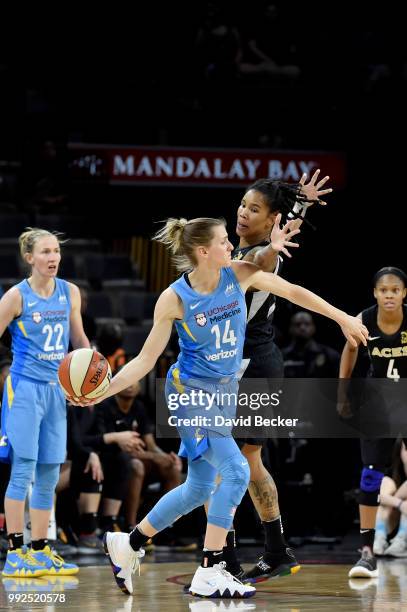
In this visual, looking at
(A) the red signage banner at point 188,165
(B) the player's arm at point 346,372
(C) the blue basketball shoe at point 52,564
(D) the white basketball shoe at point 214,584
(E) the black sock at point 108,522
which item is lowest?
(E) the black sock at point 108,522

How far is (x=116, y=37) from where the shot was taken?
43.6 feet

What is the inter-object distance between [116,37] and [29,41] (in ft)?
3.22

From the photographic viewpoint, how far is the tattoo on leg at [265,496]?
20.2 feet

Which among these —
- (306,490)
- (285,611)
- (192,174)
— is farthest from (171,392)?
A: (192,174)

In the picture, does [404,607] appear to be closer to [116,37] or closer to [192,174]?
[192,174]

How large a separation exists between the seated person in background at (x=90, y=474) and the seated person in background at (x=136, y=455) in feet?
0.28

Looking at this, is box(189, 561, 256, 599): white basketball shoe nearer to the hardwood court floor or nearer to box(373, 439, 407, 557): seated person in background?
the hardwood court floor

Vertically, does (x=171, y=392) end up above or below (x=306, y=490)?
above

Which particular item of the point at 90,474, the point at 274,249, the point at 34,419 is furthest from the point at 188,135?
the point at 274,249

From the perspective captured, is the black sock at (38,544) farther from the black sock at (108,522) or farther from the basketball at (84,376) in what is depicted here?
the black sock at (108,522)

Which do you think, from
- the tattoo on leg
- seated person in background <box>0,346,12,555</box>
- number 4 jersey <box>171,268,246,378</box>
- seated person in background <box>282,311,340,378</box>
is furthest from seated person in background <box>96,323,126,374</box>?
number 4 jersey <box>171,268,246,378</box>

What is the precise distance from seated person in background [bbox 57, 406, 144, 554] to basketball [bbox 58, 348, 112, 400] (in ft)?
9.26

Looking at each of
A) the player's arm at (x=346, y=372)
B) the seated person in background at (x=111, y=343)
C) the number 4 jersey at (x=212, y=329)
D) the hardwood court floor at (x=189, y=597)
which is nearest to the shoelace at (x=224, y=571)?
the hardwood court floor at (x=189, y=597)

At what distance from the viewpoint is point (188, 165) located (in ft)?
40.5
